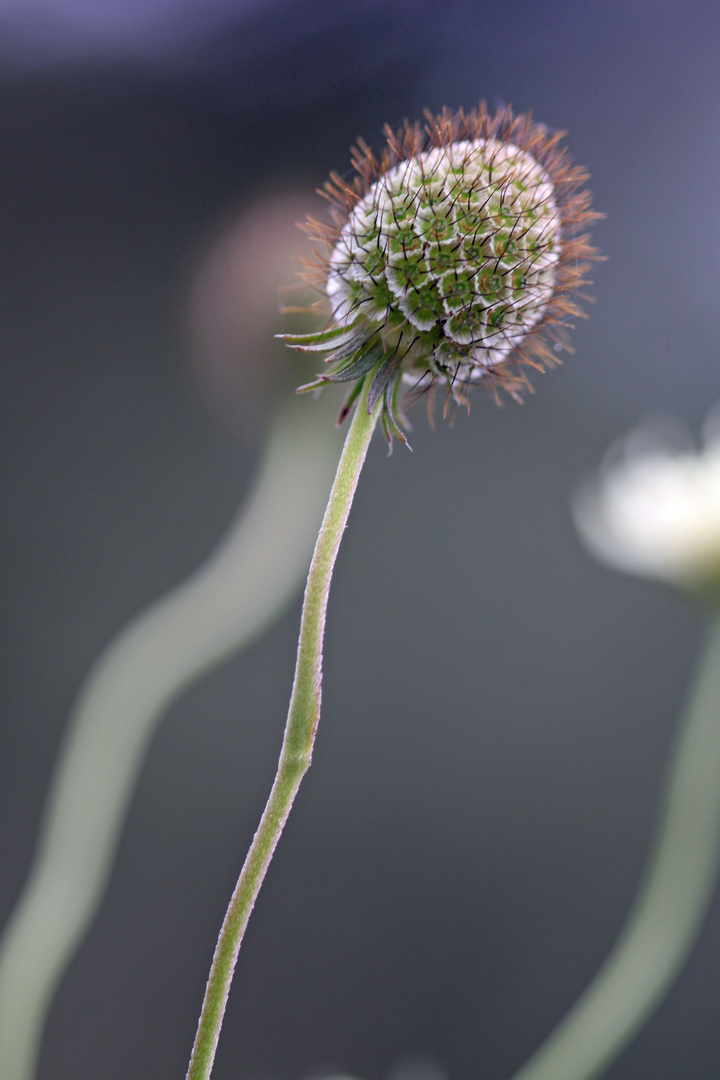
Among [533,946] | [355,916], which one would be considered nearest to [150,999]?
[355,916]

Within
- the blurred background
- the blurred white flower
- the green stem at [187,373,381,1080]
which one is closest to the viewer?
the green stem at [187,373,381,1080]

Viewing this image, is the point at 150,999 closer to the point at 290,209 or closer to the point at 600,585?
the point at 600,585

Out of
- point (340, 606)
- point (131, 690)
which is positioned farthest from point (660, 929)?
point (340, 606)

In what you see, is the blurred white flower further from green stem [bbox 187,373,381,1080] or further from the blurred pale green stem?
green stem [bbox 187,373,381,1080]

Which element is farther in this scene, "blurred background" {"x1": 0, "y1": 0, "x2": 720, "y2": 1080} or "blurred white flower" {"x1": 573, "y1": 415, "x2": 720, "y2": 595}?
"blurred background" {"x1": 0, "y1": 0, "x2": 720, "y2": 1080}

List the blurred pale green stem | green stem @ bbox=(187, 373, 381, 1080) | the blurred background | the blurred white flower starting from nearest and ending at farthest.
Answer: green stem @ bbox=(187, 373, 381, 1080)
the blurred pale green stem
the blurred white flower
the blurred background

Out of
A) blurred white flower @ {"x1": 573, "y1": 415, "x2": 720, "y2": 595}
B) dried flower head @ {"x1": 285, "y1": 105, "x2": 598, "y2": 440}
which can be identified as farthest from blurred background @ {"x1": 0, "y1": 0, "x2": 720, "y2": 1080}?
dried flower head @ {"x1": 285, "y1": 105, "x2": 598, "y2": 440}
